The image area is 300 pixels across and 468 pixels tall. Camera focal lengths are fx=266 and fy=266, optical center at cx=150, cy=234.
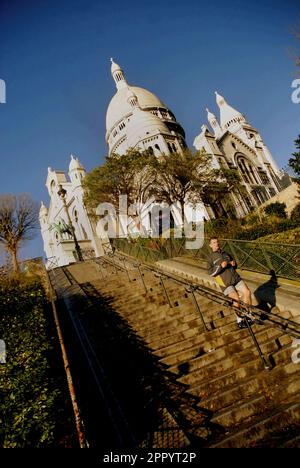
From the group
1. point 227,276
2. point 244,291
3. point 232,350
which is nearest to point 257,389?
point 232,350

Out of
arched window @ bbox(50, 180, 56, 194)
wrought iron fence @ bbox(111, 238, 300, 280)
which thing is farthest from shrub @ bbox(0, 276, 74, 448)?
arched window @ bbox(50, 180, 56, 194)

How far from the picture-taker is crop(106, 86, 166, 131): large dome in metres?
49.6

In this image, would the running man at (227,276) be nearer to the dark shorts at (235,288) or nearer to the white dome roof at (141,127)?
the dark shorts at (235,288)

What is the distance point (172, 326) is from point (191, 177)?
71.9 feet

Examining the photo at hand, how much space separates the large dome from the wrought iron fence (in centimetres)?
3832

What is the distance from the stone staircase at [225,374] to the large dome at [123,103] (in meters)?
47.8

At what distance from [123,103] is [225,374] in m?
53.9

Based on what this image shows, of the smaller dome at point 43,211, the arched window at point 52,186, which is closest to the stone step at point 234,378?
the arched window at point 52,186

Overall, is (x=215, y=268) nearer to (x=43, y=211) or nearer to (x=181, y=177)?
(x=181, y=177)

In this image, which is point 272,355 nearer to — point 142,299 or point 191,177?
point 142,299

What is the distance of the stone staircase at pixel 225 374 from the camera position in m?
3.41

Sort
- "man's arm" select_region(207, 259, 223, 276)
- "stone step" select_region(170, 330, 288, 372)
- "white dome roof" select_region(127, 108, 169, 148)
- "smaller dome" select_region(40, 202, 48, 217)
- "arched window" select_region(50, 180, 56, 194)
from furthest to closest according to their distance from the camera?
"smaller dome" select_region(40, 202, 48, 217) < "arched window" select_region(50, 180, 56, 194) < "white dome roof" select_region(127, 108, 169, 148) < "man's arm" select_region(207, 259, 223, 276) < "stone step" select_region(170, 330, 288, 372)

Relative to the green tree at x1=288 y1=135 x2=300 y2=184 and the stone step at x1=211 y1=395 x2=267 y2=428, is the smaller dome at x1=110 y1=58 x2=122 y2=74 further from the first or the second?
the stone step at x1=211 y1=395 x2=267 y2=428

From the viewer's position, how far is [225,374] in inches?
180
